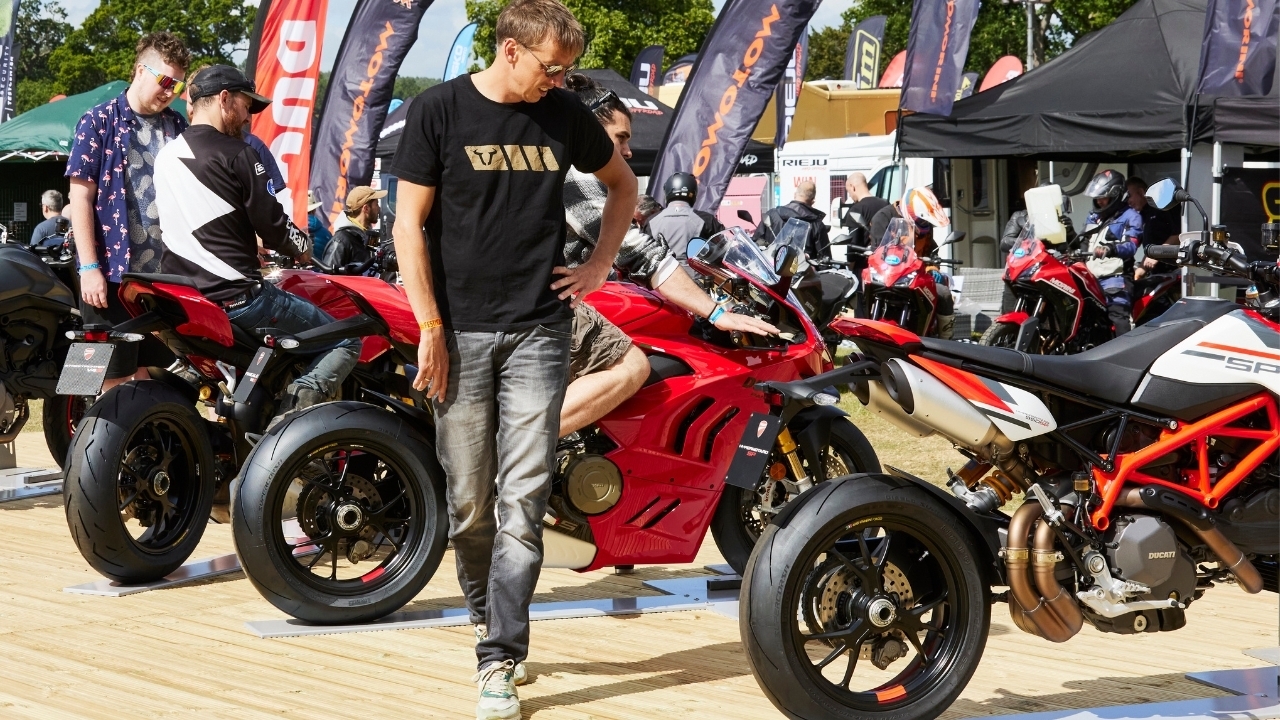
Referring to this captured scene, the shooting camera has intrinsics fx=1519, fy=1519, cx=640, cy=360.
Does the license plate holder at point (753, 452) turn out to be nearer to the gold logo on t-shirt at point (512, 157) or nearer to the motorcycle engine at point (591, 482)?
the motorcycle engine at point (591, 482)

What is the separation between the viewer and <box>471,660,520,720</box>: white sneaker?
3.91 meters

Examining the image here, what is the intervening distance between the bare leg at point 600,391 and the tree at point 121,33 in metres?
66.7

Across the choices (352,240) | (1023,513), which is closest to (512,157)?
(1023,513)

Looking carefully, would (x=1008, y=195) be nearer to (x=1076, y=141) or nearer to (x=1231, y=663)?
(x=1076, y=141)

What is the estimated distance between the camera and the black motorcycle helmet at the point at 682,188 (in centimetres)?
1141

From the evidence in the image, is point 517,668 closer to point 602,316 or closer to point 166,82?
point 602,316

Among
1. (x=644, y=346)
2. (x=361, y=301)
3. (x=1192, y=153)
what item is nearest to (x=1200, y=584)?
(x=644, y=346)

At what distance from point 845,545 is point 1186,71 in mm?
11904

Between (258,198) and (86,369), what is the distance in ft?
2.98

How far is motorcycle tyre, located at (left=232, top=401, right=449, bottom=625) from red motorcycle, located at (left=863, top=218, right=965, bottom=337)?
8.10 meters

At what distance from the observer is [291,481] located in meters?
4.96

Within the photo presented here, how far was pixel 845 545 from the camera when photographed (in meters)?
3.82

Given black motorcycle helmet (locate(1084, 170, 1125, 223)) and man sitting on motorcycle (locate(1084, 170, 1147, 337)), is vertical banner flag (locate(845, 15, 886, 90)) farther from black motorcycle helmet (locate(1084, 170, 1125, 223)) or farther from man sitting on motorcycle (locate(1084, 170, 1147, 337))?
black motorcycle helmet (locate(1084, 170, 1125, 223))

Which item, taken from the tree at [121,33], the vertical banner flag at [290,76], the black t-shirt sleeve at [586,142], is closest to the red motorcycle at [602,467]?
the black t-shirt sleeve at [586,142]
